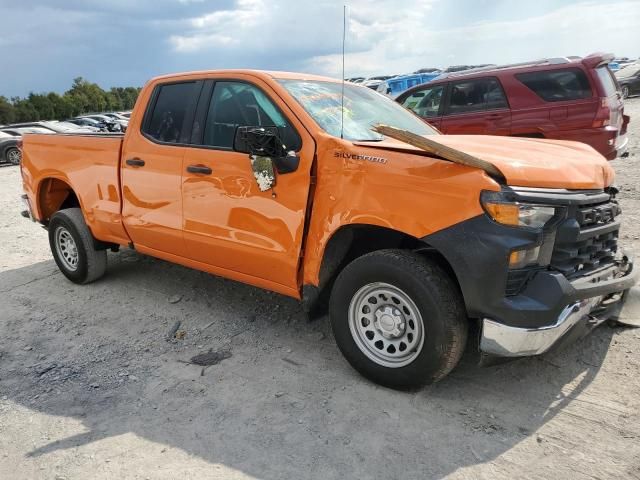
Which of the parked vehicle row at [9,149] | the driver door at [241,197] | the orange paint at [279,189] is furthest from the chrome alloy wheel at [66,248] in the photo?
the parked vehicle row at [9,149]

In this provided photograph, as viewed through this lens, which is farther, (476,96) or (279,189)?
(476,96)

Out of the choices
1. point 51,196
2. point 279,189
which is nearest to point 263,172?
point 279,189

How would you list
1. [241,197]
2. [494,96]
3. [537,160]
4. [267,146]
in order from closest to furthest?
1. [537,160]
2. [267,146]
3. [241,197]
4. [494,96]

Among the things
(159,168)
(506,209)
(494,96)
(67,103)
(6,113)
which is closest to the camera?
(506,209)

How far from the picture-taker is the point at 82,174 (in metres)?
4.96

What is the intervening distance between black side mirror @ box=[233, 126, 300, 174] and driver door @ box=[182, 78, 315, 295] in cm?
5

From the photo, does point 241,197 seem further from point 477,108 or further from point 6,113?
point 6,113

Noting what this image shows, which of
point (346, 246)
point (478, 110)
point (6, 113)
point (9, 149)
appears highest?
point (478, 110)

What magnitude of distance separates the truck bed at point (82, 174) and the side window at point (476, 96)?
581 cm

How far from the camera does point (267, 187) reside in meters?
3.46

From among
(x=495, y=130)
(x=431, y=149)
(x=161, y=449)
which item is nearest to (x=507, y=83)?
(x=495, y=130)

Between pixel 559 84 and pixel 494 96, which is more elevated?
pixel 559 84

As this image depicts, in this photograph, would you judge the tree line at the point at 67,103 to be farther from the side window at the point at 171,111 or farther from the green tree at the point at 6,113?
the side window at the point at 171,111

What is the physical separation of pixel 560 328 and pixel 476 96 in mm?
6585
